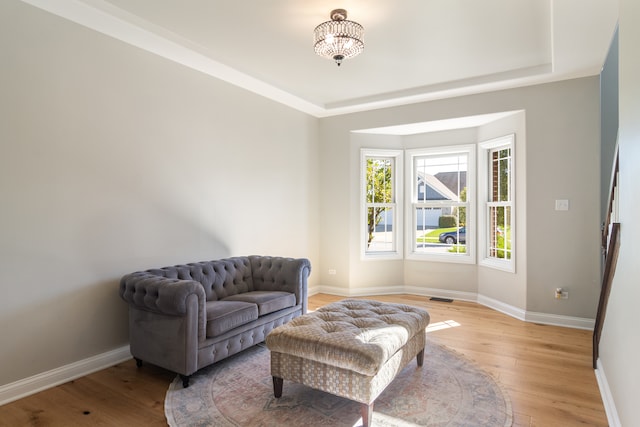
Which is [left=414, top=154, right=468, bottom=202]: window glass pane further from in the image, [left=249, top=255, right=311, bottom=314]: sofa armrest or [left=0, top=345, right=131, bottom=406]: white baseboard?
[left=0, top=345, right=131, bottom=406]: white baseboard

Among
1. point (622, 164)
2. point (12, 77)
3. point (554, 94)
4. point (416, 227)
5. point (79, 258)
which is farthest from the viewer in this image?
point (416, 227)

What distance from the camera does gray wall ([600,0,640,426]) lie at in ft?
5.97

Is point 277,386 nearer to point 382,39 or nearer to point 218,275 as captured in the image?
point 218,275

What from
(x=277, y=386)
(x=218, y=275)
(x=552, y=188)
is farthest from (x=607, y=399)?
(x=218, y=275)

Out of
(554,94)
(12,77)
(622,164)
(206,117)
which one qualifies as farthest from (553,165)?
(12,77)

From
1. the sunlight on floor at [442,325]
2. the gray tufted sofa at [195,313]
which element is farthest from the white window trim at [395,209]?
the gray tufted sofa at [195,313]

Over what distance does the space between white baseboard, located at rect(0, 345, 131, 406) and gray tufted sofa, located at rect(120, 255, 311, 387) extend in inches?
10.7

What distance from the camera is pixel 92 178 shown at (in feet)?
9.93

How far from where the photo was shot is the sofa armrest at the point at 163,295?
2670 mm

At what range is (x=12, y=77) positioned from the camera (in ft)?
8.45

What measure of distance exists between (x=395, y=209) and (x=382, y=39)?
2.94m

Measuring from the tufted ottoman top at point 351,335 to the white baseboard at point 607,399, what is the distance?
1.21 meters

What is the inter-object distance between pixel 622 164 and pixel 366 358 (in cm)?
203

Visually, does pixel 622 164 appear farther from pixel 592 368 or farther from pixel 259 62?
pixel 259 62
